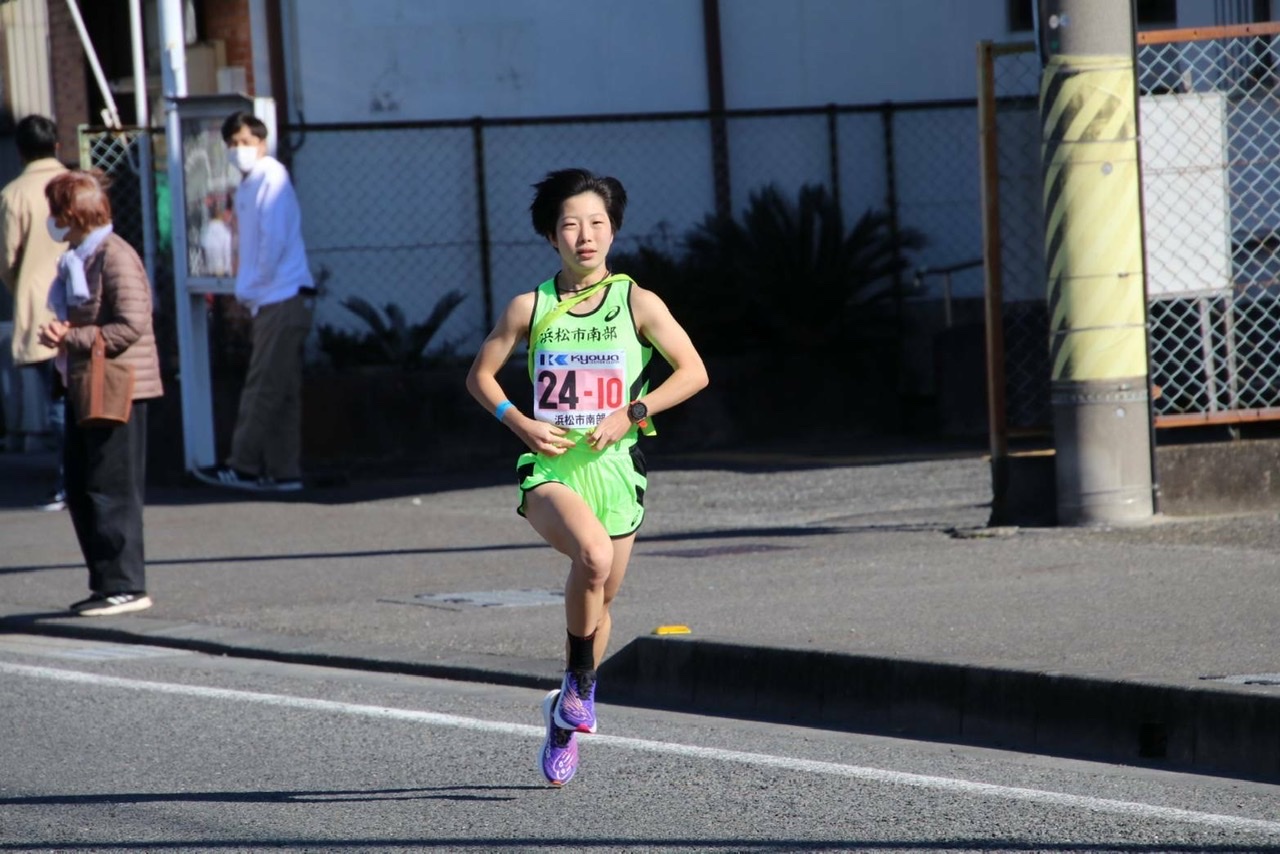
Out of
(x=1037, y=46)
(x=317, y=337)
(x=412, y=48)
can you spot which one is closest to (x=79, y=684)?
(x=1037, y=46)

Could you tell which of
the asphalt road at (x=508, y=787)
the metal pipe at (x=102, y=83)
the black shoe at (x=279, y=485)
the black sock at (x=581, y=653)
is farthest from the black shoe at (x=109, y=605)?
the metal pipe at (x=102, y=83)

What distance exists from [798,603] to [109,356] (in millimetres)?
3144

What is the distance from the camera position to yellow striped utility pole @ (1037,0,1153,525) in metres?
10.1

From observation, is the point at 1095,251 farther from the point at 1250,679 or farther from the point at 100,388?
the point at 100,388

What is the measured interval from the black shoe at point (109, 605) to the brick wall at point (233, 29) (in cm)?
866

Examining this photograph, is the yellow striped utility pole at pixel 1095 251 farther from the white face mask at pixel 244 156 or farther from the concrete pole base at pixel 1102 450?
the white face mask at pixel 244 156

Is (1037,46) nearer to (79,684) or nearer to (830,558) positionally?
(830,558)

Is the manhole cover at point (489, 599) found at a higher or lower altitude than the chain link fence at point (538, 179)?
lower

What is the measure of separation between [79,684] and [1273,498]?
5.73 metres

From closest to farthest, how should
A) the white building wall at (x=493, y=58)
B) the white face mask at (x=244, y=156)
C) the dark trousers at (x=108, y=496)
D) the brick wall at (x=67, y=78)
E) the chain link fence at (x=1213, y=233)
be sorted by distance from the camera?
the dark trousers at (x=108, y=496) → the chain link fence at (x=1213, y=233) → the white face mask at (x=244, y=156) → the white building wall at (x=493, y=58) → the brick wall at (x=67, y=78)

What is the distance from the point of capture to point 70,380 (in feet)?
30.7

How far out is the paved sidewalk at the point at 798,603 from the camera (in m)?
6.57

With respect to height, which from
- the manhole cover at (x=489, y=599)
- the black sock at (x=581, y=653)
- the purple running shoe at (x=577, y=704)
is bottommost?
the manhole cover at (x=489, y=599)

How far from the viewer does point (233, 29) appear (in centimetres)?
1759
